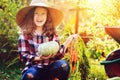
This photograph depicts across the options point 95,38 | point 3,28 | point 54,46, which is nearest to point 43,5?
point 54,46

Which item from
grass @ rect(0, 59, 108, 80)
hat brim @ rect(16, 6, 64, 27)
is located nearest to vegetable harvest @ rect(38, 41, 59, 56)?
hat brim @ rect(16, 6, 64, 27)

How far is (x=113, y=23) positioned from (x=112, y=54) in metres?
2.24

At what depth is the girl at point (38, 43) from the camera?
3.67 m

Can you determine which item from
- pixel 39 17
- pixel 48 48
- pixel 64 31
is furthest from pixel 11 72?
pixel 48 48

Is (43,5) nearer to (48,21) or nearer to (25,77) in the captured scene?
(48,21)

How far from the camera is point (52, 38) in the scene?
3799 millimetres

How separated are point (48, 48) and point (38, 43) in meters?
0.26

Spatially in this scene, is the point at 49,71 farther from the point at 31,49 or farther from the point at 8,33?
the point at 8,33

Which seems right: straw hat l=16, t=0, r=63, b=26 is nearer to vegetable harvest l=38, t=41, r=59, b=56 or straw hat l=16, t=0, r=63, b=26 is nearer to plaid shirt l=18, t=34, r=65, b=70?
plaid shirt l=18, t=34, r=65, b=70

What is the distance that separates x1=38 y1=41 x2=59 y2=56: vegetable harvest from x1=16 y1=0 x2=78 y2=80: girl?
103mm

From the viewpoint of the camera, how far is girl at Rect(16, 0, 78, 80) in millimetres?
3674

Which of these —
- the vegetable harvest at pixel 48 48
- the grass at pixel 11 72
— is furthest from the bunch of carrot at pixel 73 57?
the grass at pixel 11 72

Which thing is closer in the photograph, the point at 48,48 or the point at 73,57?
the point at 48,48

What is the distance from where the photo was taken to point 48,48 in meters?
3.51
